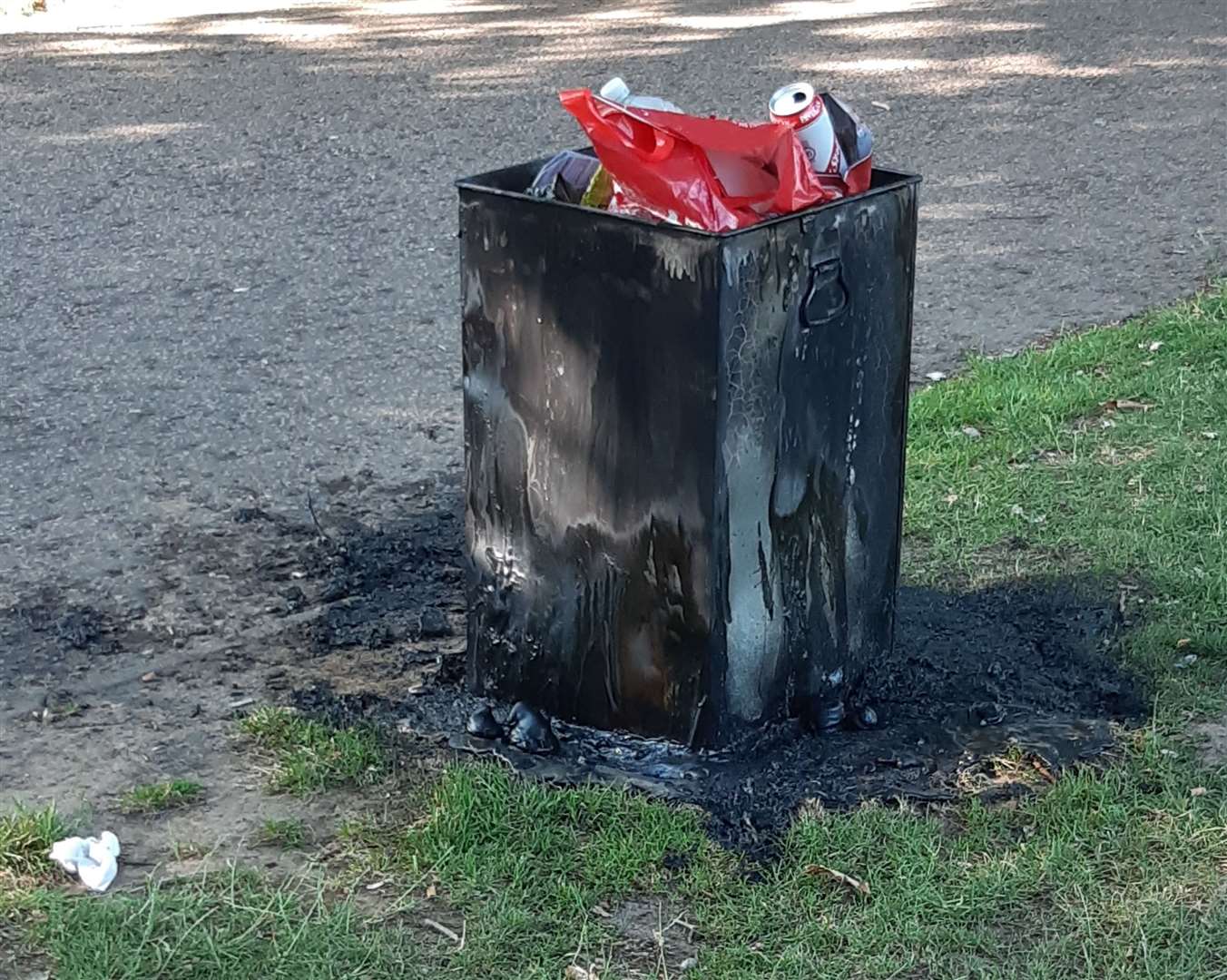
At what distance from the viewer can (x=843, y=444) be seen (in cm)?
317

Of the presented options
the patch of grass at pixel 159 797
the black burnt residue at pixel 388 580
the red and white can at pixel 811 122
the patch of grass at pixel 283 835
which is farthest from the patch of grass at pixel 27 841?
the red and white can at pixel 811 122

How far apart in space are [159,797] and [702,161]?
150 cm

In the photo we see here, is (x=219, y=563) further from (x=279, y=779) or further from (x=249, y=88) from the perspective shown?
(x=249, y=88)

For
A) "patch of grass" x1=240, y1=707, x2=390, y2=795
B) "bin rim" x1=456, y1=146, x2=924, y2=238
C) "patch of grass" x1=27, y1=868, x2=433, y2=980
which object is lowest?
"patch of grass" x1=27, y1=868, x2=433, y2=980

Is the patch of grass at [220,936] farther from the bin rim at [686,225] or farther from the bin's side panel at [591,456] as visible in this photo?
the bin rim at [686,225]

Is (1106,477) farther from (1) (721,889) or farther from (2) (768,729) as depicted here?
(1) (721,889)

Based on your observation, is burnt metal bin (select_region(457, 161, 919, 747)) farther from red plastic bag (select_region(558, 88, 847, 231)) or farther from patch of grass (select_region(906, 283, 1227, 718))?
patch of grass (select_region(906, 283, 1227, 718))

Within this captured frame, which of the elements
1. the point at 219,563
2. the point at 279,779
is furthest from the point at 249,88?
the point at 279,779

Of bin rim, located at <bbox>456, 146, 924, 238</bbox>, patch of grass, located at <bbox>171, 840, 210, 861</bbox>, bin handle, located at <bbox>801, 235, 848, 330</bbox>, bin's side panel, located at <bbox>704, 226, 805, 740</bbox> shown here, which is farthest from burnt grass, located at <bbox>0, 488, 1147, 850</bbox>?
bin rim, located at <bbox>456, 146, 924, 238</bbox>

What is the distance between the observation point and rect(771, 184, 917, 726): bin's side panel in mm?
3014

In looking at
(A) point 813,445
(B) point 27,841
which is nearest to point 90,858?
(B) point 27,841

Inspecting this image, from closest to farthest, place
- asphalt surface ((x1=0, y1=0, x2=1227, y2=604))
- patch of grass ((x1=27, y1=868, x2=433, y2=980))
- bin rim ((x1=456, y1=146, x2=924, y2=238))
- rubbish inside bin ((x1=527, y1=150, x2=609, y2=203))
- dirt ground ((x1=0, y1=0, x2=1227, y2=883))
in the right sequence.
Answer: patch of grass ((x1=27, y1=868, x2=433, y2=980))
bin rim ((x1=456, y1=146, x2=924, y2=238))
rubbish inside bin ((x1=527, y1=150, x2=609, y2=203))
dirt ground ((x1=0, y1=0, x2=1227, y2=883))
asphalt surface ((x1=0, y1=0, x2=1227, y2=604))

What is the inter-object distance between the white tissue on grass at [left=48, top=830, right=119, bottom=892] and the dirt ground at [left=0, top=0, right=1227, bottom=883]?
2.7 inches

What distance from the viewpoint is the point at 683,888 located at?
2.88m
